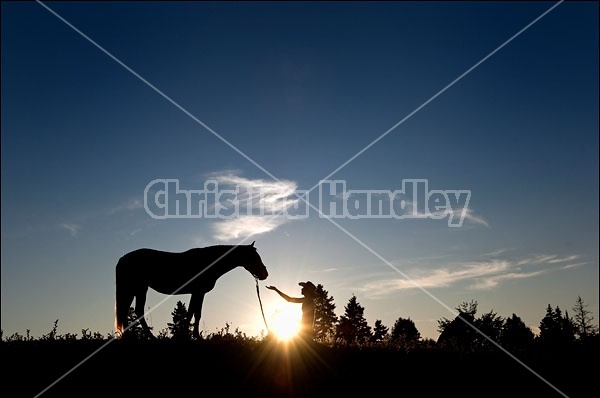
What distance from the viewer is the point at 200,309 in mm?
16672

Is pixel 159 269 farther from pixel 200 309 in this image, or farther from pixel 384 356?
pixel 384 356

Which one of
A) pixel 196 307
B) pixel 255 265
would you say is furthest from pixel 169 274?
pixel 255 265

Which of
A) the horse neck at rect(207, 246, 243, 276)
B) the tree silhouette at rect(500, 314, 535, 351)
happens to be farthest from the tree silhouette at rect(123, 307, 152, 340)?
the tree silhouette at rect(500, 314, 535, 351)

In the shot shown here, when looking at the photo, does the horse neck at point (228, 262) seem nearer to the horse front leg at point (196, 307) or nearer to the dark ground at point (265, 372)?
the horse front leg at point (196, 307)

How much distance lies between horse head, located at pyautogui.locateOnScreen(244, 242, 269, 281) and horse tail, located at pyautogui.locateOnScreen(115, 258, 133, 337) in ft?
13.6

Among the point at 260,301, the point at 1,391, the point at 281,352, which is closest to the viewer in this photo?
the point at 1,391

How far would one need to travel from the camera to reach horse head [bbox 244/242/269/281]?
59.2 feet

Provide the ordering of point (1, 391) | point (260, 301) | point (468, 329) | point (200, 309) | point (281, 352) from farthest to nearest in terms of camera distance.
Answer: point (468, 329) < point (260, 301) < point (200, 309) < point (281, 352) < point (1, 391)

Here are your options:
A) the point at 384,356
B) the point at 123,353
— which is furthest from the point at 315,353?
the point at 123,353

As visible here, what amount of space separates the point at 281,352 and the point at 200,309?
3.85 m

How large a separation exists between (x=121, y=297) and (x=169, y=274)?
5.69 feet

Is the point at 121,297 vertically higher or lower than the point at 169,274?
lower

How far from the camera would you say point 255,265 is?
59.4ft

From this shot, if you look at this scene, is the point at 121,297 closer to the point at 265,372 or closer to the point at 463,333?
the point at 265,372
